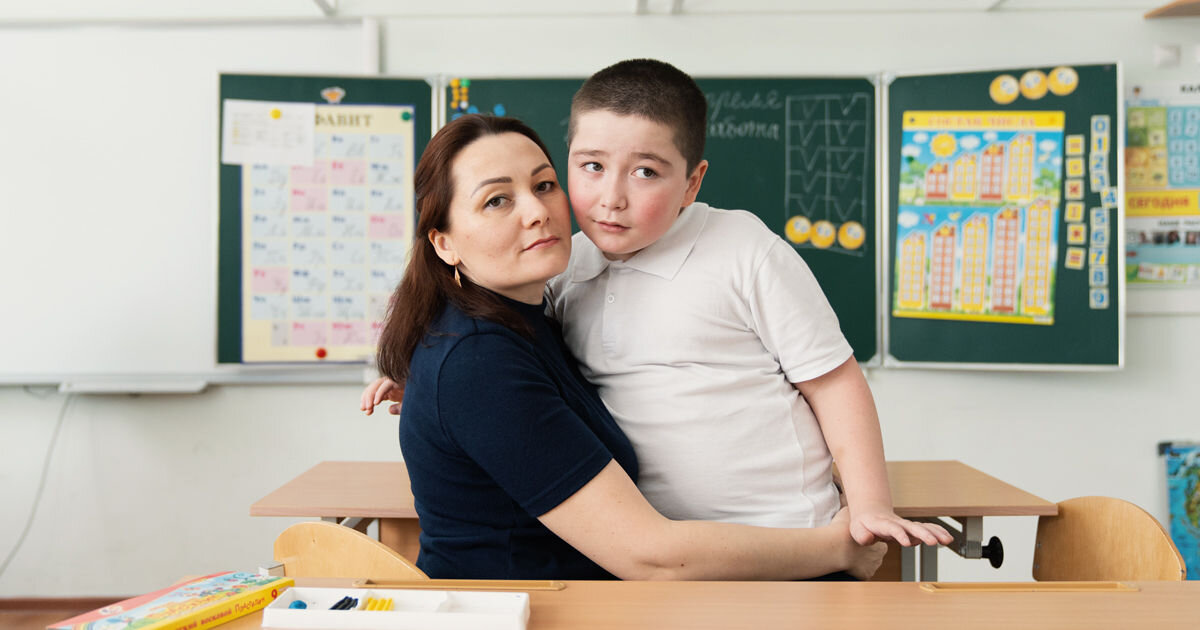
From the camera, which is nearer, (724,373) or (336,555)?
(336,555)

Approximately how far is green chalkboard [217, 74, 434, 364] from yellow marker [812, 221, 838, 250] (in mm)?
1655

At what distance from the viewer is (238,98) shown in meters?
3.33

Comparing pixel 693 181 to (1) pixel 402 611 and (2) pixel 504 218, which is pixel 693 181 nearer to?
(2) pixel 504 218

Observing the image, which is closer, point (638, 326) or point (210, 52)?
point (638, 326)

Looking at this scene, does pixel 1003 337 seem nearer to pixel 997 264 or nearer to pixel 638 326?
pixel 997 264

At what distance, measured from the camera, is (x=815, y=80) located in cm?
335

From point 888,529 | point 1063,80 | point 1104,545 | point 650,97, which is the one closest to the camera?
point 888,529

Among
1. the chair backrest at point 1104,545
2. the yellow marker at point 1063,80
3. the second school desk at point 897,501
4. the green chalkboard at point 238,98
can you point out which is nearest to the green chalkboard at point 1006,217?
the yellow marker at point 1063,80

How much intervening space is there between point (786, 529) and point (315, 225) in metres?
2.66

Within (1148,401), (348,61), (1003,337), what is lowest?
(1148,401)

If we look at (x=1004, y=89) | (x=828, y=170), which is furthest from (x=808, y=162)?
(x=1004, y=89)

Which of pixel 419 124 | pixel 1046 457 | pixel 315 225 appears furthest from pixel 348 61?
pixel 1046 457

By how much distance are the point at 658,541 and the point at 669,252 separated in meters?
0.51

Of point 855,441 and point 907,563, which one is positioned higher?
point 855,441
